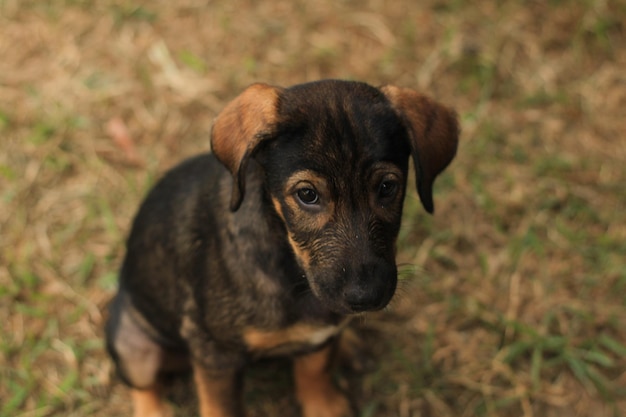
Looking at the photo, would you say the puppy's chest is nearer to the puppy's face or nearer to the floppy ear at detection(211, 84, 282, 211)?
the puppy's face

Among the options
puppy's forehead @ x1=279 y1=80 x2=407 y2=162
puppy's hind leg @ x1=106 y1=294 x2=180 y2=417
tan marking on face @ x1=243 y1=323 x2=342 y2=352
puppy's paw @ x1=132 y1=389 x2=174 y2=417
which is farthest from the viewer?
puppy's paw @ x1=132 y1=389 x2=174 y2=417

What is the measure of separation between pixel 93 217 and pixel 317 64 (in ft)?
6.78

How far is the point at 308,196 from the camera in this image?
3193mm

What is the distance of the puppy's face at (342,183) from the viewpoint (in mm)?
3123

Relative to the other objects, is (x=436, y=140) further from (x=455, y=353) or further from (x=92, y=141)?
(x=92, y=141)

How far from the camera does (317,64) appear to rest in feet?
20.0

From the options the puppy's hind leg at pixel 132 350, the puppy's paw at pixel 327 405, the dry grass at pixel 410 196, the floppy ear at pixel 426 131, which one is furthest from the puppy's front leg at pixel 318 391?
the floppy ear at pixel 426 131

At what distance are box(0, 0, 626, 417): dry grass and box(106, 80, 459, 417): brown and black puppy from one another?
55 centimetres

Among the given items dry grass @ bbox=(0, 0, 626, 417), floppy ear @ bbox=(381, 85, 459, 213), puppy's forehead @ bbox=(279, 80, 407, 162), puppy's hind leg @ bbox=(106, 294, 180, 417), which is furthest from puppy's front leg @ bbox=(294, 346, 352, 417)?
puppy's forehead @ bbox=(279, 80, 407, 162)

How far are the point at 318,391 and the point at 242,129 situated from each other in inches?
70.8

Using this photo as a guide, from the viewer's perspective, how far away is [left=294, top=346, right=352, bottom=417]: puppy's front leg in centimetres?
429

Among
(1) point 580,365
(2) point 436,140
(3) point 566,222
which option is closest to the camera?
(2) point 436,140

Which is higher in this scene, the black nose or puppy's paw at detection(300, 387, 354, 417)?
the black nose

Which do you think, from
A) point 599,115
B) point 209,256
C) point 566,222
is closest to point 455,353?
Result: point 566,222
